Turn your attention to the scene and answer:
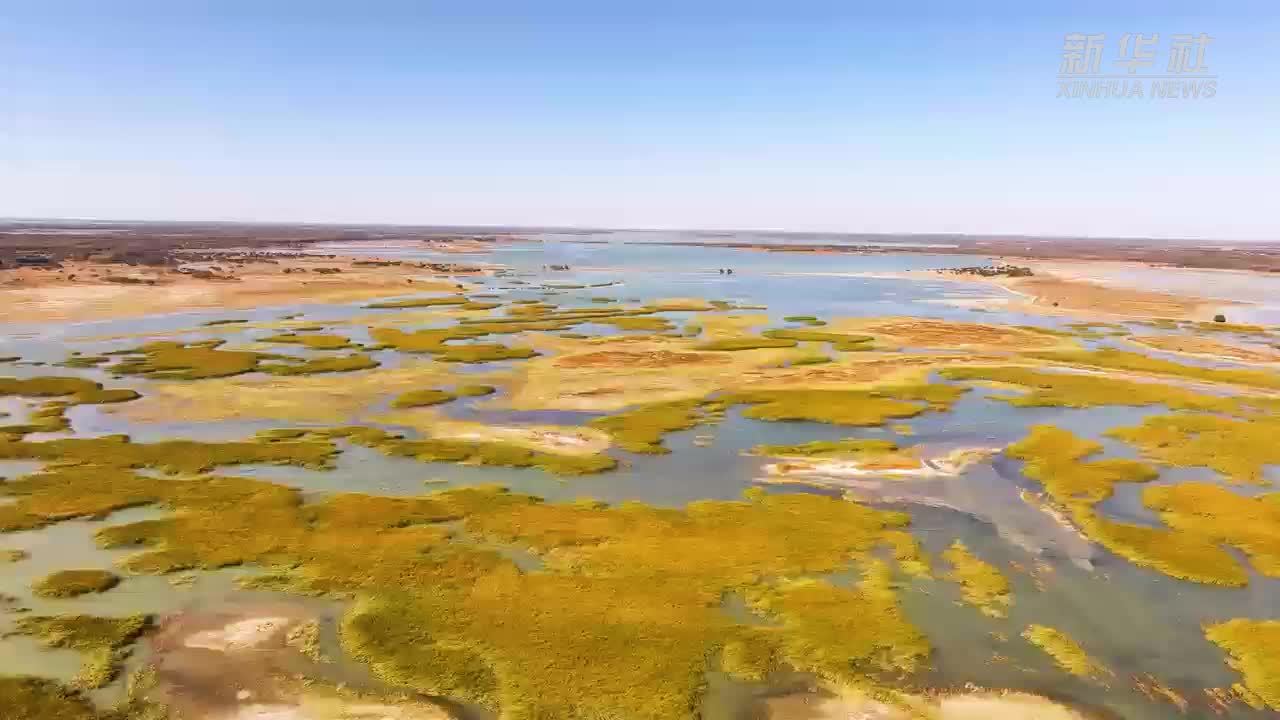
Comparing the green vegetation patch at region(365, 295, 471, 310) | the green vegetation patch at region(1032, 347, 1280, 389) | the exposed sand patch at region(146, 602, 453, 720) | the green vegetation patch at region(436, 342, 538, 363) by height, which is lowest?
the exposed sand patch at region(146, 602, 453, 720)

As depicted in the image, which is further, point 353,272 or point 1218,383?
point 353,272

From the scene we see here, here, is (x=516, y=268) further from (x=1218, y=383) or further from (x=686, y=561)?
(x=686, y=561)

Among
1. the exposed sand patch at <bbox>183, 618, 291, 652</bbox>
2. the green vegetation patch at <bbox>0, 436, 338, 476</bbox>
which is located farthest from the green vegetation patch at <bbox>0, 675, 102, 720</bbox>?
the green vegetation patch at <bbox>0, 436, 338, 476</bbox>

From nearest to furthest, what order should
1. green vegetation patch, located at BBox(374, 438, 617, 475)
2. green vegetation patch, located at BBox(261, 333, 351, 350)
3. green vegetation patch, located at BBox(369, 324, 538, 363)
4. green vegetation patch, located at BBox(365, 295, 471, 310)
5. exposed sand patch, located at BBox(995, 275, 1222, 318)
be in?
green vegetation patch, located at BBox(374, 438, 617, 475)
green vegetation patch, located at BBox(369, 324, 538, 363)
green vegetation patch, located at BBox(261, 333, 351, 350)
green vegetation patch, located at BBox(365, 295, 471, 310)
exposed sand patch, located at BBox(995, 275, 1222, 318)

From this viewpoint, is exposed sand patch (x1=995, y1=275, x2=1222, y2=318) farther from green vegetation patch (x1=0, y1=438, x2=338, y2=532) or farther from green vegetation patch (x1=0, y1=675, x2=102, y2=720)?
green vegetation patch (x1=0, y1=675, x2=102, y2=720)

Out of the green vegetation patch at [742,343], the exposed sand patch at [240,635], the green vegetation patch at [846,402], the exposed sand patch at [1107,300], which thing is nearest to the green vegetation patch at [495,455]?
the green vegetation patch at [846,402]

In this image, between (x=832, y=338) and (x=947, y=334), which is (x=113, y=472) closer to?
(x=832, y=338)

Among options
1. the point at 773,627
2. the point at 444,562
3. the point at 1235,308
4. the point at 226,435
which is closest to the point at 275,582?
the point at 444,562

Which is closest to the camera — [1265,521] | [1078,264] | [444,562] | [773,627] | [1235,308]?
[773,627]
